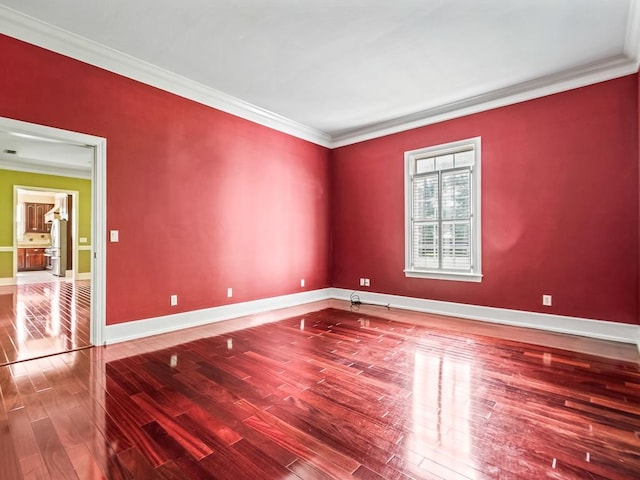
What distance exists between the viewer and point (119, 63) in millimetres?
3357

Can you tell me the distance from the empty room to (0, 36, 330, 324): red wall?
0.03m

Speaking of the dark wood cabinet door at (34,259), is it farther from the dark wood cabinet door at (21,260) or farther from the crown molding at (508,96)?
the crown molding at (508,96)

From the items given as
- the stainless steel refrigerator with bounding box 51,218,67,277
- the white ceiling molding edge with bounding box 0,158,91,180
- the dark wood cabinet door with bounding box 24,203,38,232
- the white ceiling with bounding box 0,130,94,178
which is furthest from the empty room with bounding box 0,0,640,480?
the dark wood cabinet door with bounding box 24,203,38,232

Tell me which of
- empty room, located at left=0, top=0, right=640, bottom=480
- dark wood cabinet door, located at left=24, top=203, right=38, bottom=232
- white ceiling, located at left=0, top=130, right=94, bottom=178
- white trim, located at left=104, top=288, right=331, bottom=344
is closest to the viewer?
empty room, located at left=0, top=0, right=640, bottom=480

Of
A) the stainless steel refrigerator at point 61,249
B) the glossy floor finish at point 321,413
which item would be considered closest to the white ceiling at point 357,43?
the glossy floor finish at point 321,413

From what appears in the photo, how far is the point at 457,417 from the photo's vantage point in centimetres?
198

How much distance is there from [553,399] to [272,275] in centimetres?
377

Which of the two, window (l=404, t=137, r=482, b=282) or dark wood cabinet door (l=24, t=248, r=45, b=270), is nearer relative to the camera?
window (l=404, t=137, r=482, b=282)

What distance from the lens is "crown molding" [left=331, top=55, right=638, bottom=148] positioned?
3469mm

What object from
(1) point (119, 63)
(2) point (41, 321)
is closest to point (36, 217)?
(2) point (41, 321)

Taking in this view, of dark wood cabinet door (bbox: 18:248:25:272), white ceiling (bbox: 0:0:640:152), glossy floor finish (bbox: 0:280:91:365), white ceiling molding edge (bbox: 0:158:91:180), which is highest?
white ceiling (bbox: 0:0:640:152)

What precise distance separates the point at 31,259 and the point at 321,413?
12.9m

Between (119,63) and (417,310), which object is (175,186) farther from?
(417,310)

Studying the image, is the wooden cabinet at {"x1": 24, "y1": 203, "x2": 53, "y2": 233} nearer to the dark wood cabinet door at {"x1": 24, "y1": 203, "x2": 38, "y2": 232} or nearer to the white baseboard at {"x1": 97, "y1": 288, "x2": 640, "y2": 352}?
the dark wood cabinet door at {"x1": 24, "y1": 203, "x2": 38, "y2": 232}
